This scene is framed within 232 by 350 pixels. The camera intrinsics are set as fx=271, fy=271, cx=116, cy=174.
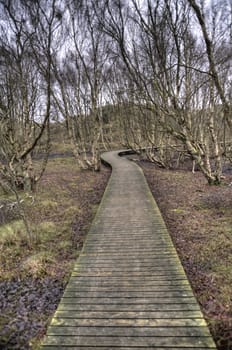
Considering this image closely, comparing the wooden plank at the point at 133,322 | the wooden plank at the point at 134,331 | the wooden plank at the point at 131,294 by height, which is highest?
the wooden plank at the point at 131,294

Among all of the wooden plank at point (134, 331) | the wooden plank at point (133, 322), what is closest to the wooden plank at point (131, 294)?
the wooden plank at point (133, 322)

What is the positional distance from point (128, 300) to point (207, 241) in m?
2.54

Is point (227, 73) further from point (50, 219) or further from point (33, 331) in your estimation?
point (33, 331)

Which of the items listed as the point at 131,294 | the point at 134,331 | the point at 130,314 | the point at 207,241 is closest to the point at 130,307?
the point at 130,314

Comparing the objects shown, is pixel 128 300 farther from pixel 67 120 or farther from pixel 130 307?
pixel 67 120

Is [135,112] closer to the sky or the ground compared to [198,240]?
closer to the sky

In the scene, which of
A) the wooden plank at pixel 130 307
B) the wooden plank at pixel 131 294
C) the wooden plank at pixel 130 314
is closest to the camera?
the wooden plank at pixel 130 314

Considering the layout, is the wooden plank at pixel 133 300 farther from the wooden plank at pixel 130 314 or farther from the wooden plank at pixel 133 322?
the wooden plank at pixel 133 322

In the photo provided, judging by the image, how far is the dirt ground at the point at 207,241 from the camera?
349 centimetres

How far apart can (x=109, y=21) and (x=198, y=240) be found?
24.9 ft

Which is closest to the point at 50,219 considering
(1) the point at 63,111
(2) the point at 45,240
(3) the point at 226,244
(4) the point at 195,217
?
(2) the point at 45,240

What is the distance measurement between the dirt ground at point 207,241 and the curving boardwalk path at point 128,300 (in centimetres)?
24

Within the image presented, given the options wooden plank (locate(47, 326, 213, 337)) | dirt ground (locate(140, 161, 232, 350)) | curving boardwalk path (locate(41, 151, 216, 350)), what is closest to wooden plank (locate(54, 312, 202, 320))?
curving boardwalk path (locate(41, 151, 216, 350))

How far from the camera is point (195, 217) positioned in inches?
277
